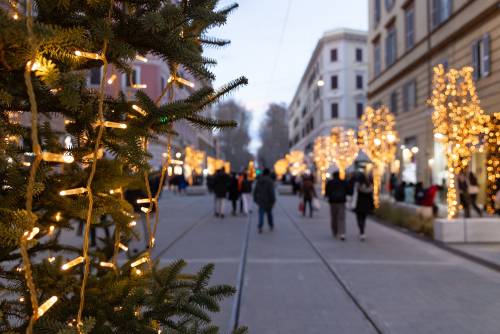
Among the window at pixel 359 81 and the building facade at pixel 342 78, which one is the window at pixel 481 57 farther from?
the window at pixel 359 81

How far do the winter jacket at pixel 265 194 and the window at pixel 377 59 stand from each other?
2227 cm

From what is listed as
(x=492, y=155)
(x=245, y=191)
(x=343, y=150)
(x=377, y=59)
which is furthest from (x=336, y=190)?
(x=377, y=59)

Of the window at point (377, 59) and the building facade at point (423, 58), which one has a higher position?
the window at point (377, 59)

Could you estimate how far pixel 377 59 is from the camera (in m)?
36.0

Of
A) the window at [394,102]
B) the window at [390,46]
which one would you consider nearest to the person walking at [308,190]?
the window at [394,102]

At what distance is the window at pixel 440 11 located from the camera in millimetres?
23023

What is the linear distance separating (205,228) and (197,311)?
13.4 meters

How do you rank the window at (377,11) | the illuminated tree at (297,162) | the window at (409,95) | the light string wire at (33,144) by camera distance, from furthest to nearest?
the illuminated tree at (297,162) < the window at (377,11) < the window at (409,95) < the light string wire at (33,144)

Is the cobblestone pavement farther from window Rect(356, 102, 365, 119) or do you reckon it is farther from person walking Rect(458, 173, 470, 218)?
window Rect(356, 102, 365, 119)

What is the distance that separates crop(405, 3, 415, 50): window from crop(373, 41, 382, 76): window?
598cm

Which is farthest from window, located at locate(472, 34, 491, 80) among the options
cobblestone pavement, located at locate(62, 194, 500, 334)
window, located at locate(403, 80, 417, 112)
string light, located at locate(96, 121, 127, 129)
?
string light, located at locate(96, 121, 127, 129)

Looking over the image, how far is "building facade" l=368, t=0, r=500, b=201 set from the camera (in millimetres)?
19203

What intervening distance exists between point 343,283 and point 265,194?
7.73 meters

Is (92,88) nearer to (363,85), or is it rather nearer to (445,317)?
(445,317)
